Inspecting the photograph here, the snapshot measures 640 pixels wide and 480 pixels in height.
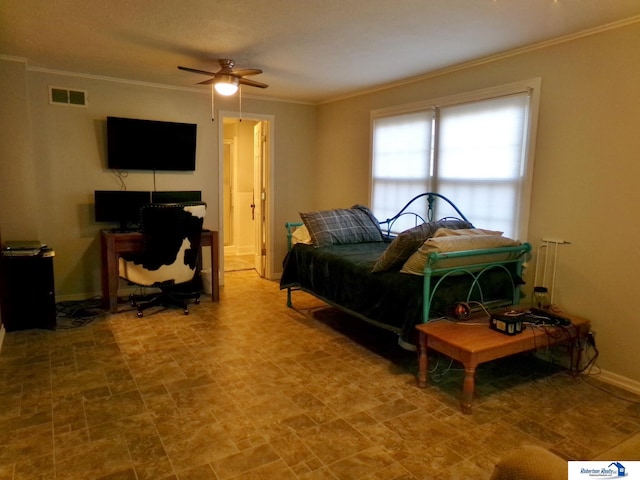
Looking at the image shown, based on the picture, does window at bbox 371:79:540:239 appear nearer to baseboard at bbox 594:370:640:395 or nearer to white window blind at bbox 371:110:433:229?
white window blind at bbox 371:110:433:229

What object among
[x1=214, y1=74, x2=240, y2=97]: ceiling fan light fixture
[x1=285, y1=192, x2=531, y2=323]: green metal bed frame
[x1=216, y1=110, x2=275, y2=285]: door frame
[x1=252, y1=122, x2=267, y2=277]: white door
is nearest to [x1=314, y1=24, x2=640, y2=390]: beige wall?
[x1=285, y1=192, x2=531, y2=323]: green metal bed frame

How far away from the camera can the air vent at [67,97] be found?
4.34 metres

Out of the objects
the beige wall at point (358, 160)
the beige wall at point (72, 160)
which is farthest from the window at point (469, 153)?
the beige wall at point (72, 160)

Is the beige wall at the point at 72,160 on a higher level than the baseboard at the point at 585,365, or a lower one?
higher

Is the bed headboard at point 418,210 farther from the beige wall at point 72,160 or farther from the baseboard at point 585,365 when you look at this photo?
the beige wall at point 72,160

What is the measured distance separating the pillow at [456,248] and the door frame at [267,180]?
292cm

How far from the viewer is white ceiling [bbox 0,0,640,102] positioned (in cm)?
262

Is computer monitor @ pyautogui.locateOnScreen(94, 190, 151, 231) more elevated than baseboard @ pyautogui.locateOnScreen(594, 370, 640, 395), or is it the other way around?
computer monitor @ pyautogui.locateOnScreen(94, 190, 151, 231)

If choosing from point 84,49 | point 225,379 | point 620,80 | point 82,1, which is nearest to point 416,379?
point 225,379

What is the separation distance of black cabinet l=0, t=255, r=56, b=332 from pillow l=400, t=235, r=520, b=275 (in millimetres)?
3048

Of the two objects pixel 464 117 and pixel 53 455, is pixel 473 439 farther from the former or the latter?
pixel 464 117

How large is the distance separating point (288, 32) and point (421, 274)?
1.97 metres

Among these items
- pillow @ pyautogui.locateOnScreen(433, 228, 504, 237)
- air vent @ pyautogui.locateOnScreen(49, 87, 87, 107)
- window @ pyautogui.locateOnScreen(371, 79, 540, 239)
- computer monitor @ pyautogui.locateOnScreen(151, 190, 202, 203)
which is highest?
air vent @ pyautogui.locateOnScreen(49, 87, 87, 107)

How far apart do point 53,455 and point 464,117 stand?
3.80 m
